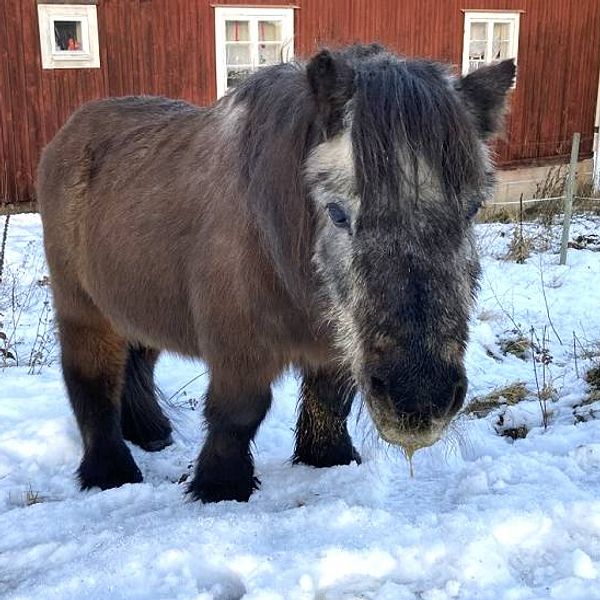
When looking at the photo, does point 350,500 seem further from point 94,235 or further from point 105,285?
point 94,235

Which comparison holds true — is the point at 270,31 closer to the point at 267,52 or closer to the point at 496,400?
the point at 267,52

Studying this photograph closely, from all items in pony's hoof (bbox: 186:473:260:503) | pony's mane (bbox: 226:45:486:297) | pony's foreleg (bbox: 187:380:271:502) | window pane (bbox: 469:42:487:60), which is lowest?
pony's hoof (bbox: 186:473:260:503)

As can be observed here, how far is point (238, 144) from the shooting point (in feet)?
8.87

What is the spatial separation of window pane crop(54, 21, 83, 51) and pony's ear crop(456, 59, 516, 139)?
29.9 ft

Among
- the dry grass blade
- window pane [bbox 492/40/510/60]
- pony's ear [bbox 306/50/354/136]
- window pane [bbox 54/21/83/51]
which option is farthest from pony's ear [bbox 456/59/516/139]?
window pane [bbox 492/40/510/60]

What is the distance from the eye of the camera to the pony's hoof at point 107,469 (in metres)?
3.44

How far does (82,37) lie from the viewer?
998cm

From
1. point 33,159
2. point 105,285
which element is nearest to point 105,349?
point 105,285

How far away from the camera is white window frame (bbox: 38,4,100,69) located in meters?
9.58

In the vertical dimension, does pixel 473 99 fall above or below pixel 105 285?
above

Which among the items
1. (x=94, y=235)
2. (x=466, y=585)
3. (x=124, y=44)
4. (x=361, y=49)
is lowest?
(x=466, y=585)

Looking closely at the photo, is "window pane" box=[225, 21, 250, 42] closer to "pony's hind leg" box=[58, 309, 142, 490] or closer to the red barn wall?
the red barn wall

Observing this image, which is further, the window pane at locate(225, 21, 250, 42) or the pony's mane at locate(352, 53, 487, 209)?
the window pane at locate(225, 21, 250, 42)

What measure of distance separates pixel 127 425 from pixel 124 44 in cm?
792
